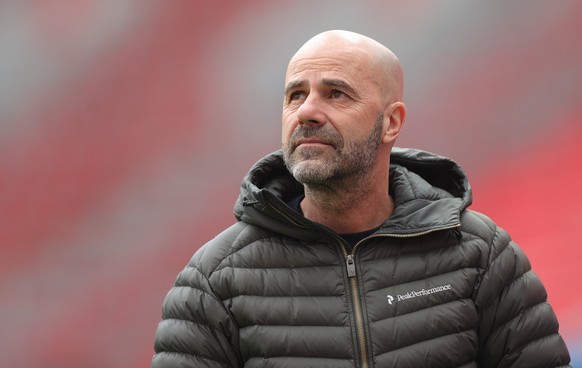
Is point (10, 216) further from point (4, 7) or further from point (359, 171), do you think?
point (359, 171)

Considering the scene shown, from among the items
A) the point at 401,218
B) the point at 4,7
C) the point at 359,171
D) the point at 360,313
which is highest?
the point at 4,7

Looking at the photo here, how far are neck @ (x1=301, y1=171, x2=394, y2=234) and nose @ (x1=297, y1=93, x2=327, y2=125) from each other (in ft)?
0.56

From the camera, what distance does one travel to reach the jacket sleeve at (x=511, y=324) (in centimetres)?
202

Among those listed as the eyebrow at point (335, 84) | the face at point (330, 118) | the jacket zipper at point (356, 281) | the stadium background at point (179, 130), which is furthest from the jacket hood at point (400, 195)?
the stadium background at point (179, 130)

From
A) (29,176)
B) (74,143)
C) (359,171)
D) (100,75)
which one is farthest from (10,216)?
(359,171)

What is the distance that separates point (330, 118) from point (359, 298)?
0.45 metres

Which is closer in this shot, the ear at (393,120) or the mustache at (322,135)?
the mustache at (322,135)

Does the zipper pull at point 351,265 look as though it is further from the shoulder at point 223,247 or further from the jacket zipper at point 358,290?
the shoulder at point 223,247

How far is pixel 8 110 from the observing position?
3129 mm

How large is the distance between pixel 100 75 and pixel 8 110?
15.4 inches

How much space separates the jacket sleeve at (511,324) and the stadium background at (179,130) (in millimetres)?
1070

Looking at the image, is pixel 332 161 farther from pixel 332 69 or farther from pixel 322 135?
pixel 332 69

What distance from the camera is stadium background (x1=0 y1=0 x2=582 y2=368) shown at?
3092 mm

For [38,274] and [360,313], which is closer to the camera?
[360,313]
